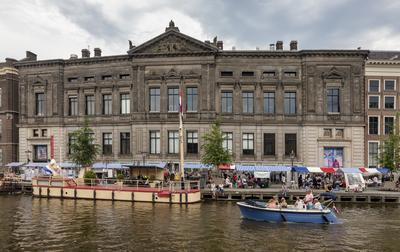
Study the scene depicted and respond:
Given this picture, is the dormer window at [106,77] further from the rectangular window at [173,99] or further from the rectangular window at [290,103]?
the rectangular window at [290,103]

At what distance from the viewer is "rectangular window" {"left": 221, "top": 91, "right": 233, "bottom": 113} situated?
5744cm

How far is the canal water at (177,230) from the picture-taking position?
24.6 m

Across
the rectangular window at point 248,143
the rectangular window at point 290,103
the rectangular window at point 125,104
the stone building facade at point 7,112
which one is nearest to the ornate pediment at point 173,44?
the rectangular window at point 125,104

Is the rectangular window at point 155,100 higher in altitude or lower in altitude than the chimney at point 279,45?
lower

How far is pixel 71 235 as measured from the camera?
88.7 feet

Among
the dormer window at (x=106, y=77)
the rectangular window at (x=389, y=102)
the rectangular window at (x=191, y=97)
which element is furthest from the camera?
the dormer window at (x=106, y=77)

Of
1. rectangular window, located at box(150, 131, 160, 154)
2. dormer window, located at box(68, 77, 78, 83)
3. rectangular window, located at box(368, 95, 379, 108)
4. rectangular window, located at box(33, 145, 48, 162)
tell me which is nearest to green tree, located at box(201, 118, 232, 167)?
rectangular window, located at box(150, 131, 160, 154)

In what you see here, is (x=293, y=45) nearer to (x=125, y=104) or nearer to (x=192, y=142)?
(x=192, y=142)

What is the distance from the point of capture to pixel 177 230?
93.8ft

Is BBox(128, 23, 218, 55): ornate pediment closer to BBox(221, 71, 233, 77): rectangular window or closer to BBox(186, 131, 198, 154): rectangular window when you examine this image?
BBox(221, 71, 233, 77): rectangular window

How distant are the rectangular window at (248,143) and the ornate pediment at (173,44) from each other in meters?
13.7

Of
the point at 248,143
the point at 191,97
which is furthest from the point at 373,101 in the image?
the point at 191,97

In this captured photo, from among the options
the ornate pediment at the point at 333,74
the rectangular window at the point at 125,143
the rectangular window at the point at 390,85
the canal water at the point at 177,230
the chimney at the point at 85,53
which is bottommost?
the canal water at the point at 177,230

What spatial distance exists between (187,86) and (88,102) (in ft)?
56.0
